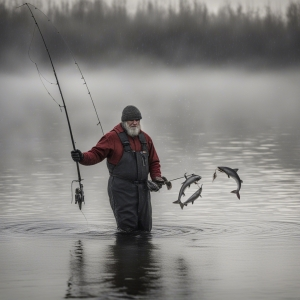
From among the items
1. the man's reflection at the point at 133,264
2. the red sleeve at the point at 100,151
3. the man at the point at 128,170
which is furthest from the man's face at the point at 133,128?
the man's reflection at the point at 133,264

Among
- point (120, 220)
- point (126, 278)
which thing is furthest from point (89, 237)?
point (126, 278)

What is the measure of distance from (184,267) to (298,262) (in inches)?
45.4

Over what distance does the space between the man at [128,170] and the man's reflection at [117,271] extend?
55 cm

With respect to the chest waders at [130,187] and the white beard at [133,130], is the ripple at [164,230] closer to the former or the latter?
the chest waders at [130,187]

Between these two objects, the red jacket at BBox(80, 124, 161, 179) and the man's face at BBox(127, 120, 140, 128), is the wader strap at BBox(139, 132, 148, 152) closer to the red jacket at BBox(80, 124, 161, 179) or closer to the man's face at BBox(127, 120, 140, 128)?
the red jacket at BBox(80, 124, 161, 179)

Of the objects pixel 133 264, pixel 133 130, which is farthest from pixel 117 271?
pixel 133 130

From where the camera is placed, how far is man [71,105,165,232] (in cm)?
1276

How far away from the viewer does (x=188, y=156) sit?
33.8m

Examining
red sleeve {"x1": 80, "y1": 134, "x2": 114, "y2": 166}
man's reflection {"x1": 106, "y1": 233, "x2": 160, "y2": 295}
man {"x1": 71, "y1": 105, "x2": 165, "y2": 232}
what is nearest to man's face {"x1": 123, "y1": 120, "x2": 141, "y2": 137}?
man {"x1": 71, "y1": 105, "x2": 165, "y2": 232}

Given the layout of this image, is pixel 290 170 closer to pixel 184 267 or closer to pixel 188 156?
pixel 188 156

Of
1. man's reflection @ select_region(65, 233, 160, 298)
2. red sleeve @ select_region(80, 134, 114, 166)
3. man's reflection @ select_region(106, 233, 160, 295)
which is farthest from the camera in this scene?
red sleeve @ select_region(80, 134, 114, 166)

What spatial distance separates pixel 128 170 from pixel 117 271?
293cm

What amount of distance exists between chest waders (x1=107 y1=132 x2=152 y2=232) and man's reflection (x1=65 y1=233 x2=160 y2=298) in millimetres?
521

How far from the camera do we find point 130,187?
42.0 feet
